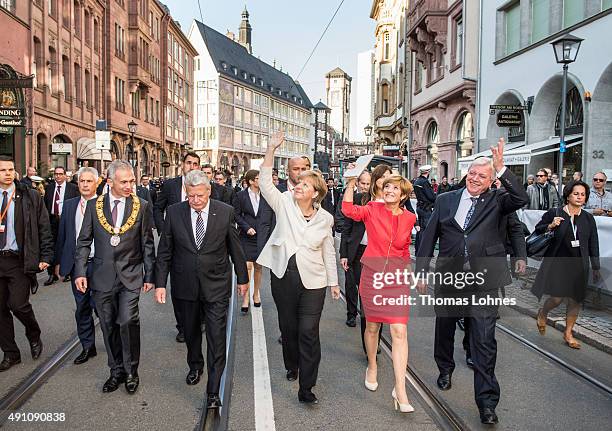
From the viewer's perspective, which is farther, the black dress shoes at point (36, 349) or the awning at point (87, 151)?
the awning at point (87, 151)

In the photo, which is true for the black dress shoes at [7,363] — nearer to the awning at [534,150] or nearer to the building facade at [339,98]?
the awning at [534,150]

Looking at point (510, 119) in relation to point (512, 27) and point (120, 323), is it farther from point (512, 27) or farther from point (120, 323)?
point (120, 323)

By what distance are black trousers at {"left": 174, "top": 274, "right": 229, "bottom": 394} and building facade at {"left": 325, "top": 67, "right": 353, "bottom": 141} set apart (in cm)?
14303

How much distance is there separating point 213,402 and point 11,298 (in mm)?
2444

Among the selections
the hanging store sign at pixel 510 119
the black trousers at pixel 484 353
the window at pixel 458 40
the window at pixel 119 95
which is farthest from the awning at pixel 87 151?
the black trousers at pixel 484 353

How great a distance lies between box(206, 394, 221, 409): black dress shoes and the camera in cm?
432

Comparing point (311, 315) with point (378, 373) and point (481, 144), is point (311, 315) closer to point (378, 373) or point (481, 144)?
point (378, 373)

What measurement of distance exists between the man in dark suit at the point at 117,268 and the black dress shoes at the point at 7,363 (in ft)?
3.83

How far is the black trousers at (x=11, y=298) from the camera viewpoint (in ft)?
17.6

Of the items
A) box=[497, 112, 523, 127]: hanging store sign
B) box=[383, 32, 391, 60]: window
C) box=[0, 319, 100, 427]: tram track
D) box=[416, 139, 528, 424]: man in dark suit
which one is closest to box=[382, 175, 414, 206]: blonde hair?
box=[416, 139, 528, 424]: man in dark suit

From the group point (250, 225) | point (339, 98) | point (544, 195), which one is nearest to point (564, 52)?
point (544, 195)

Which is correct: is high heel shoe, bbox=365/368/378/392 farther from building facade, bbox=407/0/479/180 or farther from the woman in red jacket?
building facade, bbox=407/0/479/180

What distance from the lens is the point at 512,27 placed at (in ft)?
68.4

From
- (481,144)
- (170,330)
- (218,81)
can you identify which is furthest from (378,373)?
(218,81)
